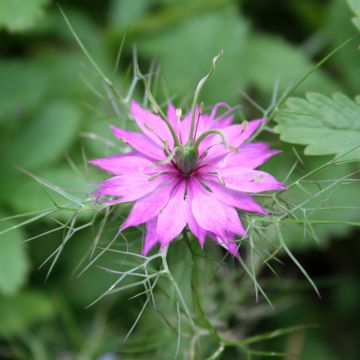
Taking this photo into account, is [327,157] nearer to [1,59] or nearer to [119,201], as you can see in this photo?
[119,201]

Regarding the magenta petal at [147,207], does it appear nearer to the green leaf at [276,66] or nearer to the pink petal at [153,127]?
the pink petal at [153,127]

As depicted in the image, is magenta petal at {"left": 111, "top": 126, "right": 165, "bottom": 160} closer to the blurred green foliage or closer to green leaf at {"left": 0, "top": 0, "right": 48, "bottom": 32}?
the blurred green foliage

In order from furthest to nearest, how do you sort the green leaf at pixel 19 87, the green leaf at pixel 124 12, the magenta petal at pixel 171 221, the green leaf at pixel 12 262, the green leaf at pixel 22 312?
the green leaf at pixel 124 12, the green leaf at pixel 19 87, the green leaf at pixel 22 312, the green leaf at pixel 12 262, the magenta petal at pixel 171 221

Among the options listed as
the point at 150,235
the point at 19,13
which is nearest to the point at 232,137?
the point at 150,235

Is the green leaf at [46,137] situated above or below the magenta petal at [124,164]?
below

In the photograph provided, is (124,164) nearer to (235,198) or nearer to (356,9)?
(235,198)

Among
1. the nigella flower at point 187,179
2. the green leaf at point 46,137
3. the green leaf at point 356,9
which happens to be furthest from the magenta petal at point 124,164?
the green leaf at point 46,137

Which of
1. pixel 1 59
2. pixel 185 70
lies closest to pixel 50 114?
pixel 1 59
